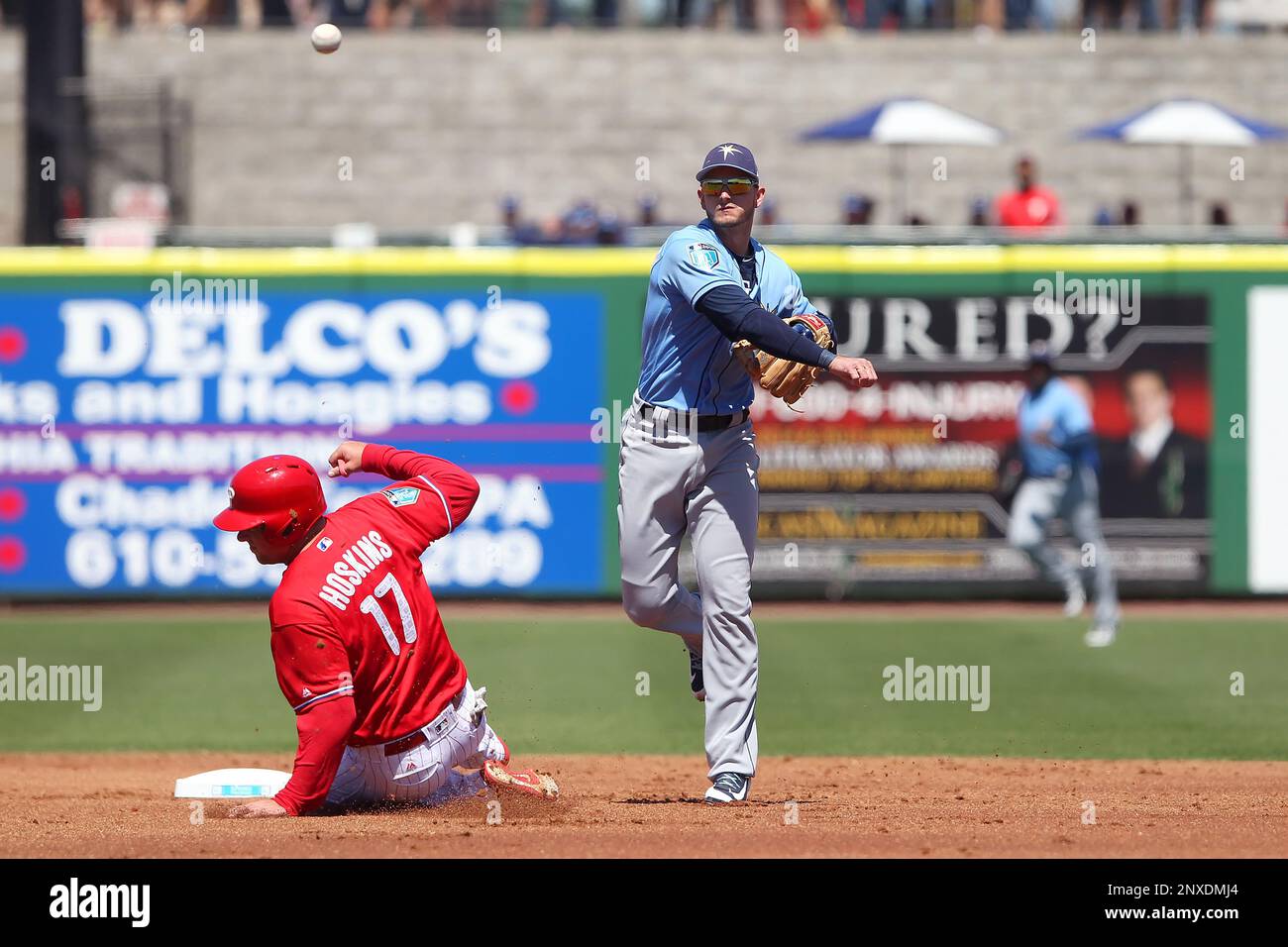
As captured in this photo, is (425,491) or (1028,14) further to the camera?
(1028,14)

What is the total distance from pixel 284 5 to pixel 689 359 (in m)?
16.3

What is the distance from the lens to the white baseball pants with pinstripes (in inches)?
246

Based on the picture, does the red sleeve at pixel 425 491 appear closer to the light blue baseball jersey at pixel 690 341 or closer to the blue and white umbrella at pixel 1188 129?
the light blue baseball jersey at pixel 690 341

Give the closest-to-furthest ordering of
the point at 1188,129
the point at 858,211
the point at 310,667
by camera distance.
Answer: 1. the point at 310,667
2. the point at 1188,129
3. the point at 858,211

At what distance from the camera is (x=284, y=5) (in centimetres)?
2155

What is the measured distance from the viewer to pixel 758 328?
632 cm

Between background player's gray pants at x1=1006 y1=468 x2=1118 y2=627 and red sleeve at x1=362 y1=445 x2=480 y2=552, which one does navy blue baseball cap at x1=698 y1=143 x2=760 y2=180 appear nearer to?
red sleeve at x1=362 y1=445 x2=480 y2=552

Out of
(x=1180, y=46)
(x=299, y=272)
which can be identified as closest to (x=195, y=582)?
(x=299, y=272)

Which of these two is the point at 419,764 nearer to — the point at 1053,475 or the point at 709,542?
the point at 709,542

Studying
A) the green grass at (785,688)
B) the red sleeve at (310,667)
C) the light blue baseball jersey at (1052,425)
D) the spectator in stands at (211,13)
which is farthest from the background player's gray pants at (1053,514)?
the spectator in stands at (211,13)

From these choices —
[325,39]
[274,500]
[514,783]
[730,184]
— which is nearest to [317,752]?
[274,500]

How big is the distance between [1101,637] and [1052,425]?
1847mm

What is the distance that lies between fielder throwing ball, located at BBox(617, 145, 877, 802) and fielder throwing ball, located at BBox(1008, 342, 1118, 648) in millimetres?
7909

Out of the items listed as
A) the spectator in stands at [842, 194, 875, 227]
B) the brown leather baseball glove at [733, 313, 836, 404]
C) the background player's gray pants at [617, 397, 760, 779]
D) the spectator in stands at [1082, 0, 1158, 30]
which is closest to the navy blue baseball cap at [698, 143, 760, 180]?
the brown leather baseball glove at [733, 313, 836, 404]
